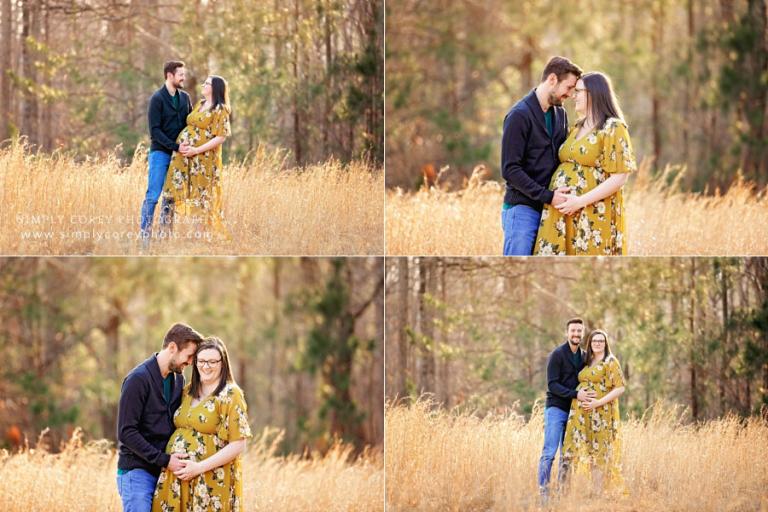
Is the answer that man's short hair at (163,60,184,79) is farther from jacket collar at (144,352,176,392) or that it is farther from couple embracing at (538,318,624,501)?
couple embracing at (538,318,624,501)

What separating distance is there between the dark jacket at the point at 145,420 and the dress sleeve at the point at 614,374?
9.26ft

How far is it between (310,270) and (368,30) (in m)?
5.99

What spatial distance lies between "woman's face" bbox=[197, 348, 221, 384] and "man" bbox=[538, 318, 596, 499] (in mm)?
2239

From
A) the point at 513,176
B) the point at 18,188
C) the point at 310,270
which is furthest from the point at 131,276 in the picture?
the point at 513,176

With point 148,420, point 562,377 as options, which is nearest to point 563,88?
point 562,377

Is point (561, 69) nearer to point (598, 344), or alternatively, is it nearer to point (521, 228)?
point (521, 228)

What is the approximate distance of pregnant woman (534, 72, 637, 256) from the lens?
6.02 meters

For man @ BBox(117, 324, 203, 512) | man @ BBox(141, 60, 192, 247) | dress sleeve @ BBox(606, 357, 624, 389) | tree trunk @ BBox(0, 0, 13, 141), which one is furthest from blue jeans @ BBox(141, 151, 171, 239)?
dress sleeve @ BBox(606, 357, 624, 389)

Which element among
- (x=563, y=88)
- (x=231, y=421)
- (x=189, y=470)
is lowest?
(x=189, y=470)

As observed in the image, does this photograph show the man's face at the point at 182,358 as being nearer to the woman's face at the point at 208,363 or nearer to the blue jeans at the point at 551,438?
the woman's face at the point at 208,363

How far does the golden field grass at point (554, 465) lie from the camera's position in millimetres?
7070

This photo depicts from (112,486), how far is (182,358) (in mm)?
2225

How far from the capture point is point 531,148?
6.12 metres

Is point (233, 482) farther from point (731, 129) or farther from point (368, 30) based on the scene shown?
point (731, 129)
